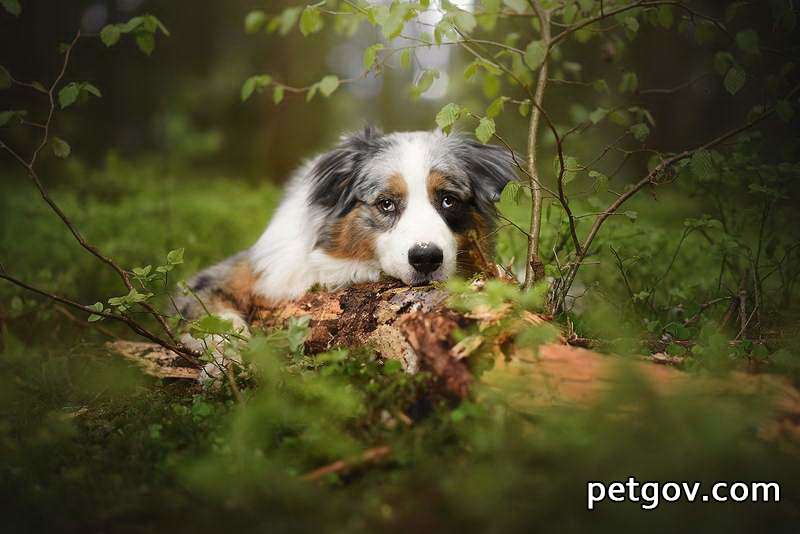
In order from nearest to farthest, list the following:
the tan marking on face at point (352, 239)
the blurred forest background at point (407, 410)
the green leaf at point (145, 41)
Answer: the blurred forest background at point (407, 410) → the green leaf at point (145, 41) → the tan marking on face at point (352, 239)

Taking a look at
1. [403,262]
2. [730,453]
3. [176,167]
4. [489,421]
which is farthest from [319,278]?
[176,167]

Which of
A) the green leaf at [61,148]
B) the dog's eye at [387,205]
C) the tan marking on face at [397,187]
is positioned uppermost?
the green leaf at [61,148]

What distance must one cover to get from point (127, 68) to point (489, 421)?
11779mm

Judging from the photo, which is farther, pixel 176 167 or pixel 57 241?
pixel 176 167

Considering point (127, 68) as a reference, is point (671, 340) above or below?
below

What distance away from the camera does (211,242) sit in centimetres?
697

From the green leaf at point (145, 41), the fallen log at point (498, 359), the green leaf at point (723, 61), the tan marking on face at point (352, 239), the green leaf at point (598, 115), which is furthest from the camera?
the tan marking on face at point (352, 239)

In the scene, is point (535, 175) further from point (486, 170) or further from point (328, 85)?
point (328, 85)

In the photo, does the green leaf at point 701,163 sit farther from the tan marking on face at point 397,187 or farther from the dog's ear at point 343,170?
the dog's ear at point 343,170

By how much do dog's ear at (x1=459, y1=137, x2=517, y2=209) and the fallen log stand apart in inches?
47.3

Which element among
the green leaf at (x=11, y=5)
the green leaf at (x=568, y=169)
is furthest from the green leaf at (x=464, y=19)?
the green leaf at (x=11, y=5)

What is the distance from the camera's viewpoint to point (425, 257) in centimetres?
328

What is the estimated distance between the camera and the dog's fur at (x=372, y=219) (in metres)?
3.60

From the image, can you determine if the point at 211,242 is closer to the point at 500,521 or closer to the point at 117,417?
the point at 117,417
